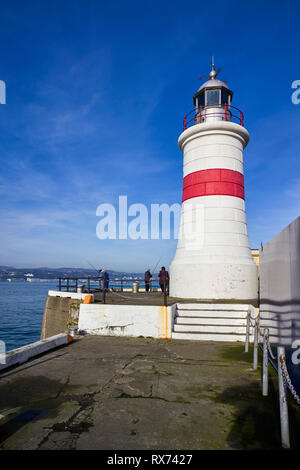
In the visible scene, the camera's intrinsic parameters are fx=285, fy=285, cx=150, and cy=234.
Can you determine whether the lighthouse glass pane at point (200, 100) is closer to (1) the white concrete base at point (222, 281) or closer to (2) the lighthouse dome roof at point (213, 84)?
(2) the lighthouse dome roof at point (213, 84)

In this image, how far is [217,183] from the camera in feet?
46.1

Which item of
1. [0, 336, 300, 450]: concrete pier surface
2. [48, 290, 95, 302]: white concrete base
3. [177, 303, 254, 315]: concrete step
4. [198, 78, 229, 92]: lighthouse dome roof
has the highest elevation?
[198, 78, 229, 92]: lighthouse dome roof

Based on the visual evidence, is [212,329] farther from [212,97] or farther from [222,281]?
[212,97]

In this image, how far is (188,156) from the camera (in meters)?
15.1

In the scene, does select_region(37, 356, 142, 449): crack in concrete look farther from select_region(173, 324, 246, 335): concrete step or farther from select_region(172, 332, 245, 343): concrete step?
select_region(173, 324, 246, 335): concrete step

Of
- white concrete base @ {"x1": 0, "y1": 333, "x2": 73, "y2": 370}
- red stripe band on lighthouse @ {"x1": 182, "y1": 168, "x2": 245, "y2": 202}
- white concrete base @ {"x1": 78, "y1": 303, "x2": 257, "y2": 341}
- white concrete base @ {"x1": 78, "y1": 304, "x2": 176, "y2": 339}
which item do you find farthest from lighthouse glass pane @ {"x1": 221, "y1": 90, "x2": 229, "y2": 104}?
white concrete base @ {"x1": 0, "y1": 333, "x2": 73, "y2": 370}

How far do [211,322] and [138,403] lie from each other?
6.07m

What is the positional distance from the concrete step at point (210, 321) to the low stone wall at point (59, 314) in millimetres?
4495

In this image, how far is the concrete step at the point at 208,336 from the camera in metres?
9.42

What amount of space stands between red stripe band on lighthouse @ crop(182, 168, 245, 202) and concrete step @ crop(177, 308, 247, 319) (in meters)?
5.97

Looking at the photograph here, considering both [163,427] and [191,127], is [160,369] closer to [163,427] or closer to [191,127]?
[163,427]

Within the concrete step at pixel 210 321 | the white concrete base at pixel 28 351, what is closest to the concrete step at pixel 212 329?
the concrete step at pixel 210 321

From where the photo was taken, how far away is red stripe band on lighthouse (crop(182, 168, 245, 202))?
14047 mm
